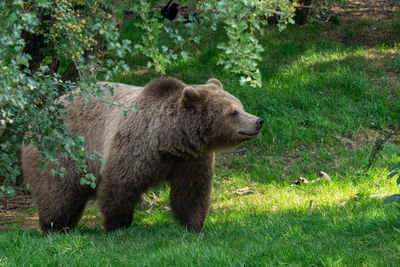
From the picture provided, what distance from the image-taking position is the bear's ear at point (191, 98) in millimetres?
5566

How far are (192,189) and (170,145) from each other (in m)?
0.59

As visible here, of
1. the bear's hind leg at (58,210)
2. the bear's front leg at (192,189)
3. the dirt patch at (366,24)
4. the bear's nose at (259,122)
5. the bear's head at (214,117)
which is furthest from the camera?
the dirt patch at (366,24)

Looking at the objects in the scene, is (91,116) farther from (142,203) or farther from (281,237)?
(281,237)

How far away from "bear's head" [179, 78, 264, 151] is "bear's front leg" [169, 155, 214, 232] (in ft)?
0.88

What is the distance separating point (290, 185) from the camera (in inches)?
296

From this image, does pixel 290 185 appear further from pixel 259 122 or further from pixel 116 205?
pixel 116 205

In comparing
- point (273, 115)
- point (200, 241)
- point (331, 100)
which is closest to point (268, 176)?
point (273, 115)

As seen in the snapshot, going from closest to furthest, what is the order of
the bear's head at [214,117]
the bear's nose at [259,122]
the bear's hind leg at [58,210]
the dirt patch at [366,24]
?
the bear's nose at [259,122] < the bear's head at [214,117] < the bear's hind leg at [58,210] < the dirt patch at [366,24]

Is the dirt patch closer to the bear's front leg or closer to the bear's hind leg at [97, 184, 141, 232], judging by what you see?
the bear's front leg

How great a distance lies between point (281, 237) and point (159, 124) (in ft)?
6.02

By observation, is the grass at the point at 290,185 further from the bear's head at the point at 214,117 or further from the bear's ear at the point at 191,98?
the bear's ear at the point at 191,98

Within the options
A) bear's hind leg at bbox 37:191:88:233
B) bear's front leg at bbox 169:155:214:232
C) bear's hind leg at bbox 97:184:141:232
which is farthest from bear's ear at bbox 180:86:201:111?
bear's hind leg at bbox 37:191:88:233

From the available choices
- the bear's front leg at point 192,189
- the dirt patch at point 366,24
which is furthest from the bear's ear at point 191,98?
the dirt patch at point 366,24

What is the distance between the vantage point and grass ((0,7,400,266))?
4.42m
